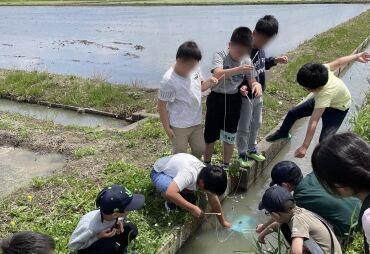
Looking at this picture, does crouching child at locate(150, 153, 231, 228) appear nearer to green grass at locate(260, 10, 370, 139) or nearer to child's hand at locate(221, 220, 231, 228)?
child's hand at locate(221, 220, 231, 228)

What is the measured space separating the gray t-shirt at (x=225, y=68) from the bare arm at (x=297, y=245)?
6.55ft

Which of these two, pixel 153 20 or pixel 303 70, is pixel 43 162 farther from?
pixel 153 20

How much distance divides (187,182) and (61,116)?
16.8 ft

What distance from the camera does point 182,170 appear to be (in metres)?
3.87

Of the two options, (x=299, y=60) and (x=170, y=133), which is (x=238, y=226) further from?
(x=299, y=60)

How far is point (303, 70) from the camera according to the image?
424cm

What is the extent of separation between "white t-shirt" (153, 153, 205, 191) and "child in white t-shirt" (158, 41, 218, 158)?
385 millimetres

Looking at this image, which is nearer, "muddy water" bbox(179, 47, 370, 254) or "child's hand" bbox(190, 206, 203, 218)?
"child's hand" bbox(190, 206, 203, 218)

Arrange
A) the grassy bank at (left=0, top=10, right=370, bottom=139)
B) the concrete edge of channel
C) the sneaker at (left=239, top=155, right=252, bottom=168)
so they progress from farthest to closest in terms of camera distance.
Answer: the grassy bank at (left=0, top=10, right=370, bottom=139) < the sneaker at (left=239, top=155, right=252, bottom=168) < the concrete edge of channel

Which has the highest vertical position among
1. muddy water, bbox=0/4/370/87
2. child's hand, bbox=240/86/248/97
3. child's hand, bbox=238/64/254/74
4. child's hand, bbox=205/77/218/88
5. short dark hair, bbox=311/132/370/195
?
short dark hair, bbox=311/132/370/195

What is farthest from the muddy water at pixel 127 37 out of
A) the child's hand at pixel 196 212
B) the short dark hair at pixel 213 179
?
the short dark hair at pixel 213 179

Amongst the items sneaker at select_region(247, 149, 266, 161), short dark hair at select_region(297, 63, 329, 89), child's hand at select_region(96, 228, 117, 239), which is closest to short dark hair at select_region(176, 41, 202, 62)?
short dark hair at select_region(297, 63, 329, 89)

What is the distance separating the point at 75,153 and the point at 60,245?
2274mm

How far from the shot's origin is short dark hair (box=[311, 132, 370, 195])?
1.93 metres
